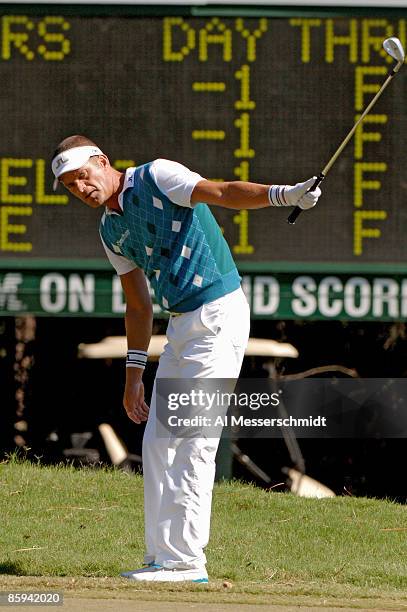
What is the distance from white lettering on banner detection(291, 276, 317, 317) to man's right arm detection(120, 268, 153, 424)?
2.33m

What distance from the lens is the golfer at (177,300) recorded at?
608 cm

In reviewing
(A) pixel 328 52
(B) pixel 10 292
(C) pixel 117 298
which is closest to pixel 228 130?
(A) pixel 328 52

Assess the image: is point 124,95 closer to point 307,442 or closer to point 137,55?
point 137,55

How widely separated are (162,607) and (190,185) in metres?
1.68

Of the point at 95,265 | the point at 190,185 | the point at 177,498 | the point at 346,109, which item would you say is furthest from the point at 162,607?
the point at 346,109

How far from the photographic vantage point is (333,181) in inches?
351

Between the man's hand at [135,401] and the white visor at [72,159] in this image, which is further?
the man's hand at [135,401]

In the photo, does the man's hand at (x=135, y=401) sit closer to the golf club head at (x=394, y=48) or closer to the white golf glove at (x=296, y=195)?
the white golf glove at (x=296, y=195)

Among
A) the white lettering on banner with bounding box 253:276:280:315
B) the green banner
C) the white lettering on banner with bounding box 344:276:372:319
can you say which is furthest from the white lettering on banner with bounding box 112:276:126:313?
the white lettering on banner with bounding box 344:276:372:319

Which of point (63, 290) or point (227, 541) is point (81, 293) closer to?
point (63, 290)

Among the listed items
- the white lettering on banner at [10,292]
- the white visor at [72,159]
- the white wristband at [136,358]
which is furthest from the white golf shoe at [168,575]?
the white lettering on banner at [10,292]

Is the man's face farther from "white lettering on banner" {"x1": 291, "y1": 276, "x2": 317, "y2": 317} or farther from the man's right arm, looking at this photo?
"white lettering on banner" {"x1": 291, "y1": 276, "x2": 317, "y2": 317}

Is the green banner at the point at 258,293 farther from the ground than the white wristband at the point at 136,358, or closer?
farther from the ground

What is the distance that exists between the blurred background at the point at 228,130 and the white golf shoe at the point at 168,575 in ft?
9.81
